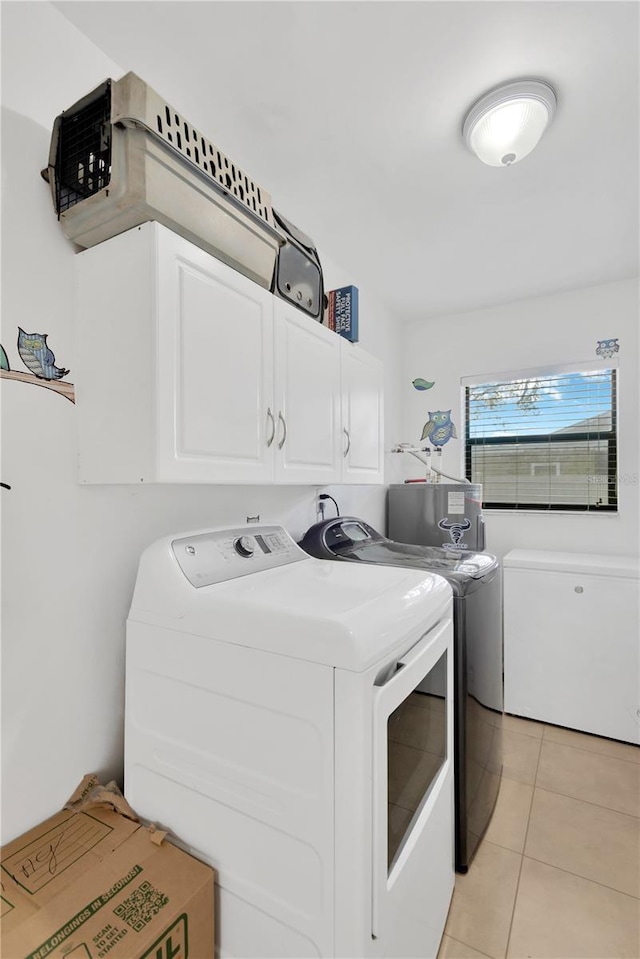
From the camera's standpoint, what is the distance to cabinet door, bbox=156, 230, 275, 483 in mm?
1111

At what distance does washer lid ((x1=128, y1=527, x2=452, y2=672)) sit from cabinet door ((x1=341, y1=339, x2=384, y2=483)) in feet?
2.12

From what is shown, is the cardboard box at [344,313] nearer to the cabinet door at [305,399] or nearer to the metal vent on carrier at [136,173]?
the cabinet door at [305,399]

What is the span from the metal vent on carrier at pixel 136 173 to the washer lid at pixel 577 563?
234 cm

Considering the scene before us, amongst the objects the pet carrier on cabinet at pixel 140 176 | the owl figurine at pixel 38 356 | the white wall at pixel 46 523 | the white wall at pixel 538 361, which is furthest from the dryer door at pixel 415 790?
the white wall at pixel 538 361

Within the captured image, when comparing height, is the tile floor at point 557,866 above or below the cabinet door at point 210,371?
below

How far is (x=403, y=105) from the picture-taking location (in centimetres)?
152

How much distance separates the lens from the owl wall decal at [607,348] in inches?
112

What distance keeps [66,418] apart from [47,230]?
495 mm

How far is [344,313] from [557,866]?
238cm

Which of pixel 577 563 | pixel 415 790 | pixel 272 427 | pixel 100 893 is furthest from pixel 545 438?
pixel 100 893

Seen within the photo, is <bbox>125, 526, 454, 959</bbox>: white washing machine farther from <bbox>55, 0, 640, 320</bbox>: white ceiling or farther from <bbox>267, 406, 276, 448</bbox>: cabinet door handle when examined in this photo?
<bbox>55, 0, 640, 320</bbox>: white ceiling

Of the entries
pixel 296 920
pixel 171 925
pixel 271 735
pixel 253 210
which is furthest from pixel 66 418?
pixel 296 920

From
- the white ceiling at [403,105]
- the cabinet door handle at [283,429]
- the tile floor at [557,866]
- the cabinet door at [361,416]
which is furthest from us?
the cabinet door at [361,416]

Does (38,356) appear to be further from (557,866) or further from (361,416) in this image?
(557,866)
